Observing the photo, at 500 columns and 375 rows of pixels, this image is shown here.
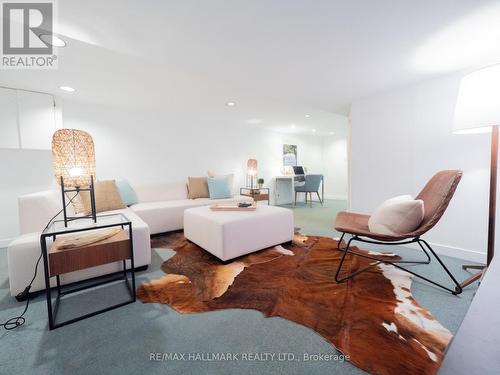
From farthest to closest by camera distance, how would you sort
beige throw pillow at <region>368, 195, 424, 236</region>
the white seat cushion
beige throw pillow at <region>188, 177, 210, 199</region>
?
beige throw pillow at <region>188, 177, 210, 199</region> < beige throw pillow at <region>368, 195, 424, 236</region> < the white seat cushion

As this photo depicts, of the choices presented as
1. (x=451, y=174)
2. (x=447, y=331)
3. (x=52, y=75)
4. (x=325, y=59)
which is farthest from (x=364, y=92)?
(x=52, y=75)

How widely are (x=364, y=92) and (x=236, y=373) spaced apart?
308 cm

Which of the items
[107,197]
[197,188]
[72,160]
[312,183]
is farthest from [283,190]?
[72,160]

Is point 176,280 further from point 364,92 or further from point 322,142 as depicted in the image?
point 322,142

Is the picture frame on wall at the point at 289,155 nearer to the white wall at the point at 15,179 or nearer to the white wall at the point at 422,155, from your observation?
the white wall at the point at 422,155

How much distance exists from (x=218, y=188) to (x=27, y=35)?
2.68m

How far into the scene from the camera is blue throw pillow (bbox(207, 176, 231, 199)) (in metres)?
3.70

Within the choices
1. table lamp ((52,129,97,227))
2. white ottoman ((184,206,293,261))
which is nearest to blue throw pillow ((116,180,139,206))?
white ottoman ((184,206,293,261))

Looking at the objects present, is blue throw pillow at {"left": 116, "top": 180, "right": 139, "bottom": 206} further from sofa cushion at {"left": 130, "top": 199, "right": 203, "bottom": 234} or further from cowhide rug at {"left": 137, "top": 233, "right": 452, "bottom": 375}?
cowhide rug at {"left": 137, "top": 233, "right": 452, "bottom": 375}

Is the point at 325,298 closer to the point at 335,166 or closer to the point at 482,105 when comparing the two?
the point at 482,105

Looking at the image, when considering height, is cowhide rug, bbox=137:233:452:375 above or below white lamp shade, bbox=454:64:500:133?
below

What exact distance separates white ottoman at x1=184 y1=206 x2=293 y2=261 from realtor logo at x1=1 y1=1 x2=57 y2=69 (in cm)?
190

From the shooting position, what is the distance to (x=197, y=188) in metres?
3.73

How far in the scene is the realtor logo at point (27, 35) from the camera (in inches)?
53.1
